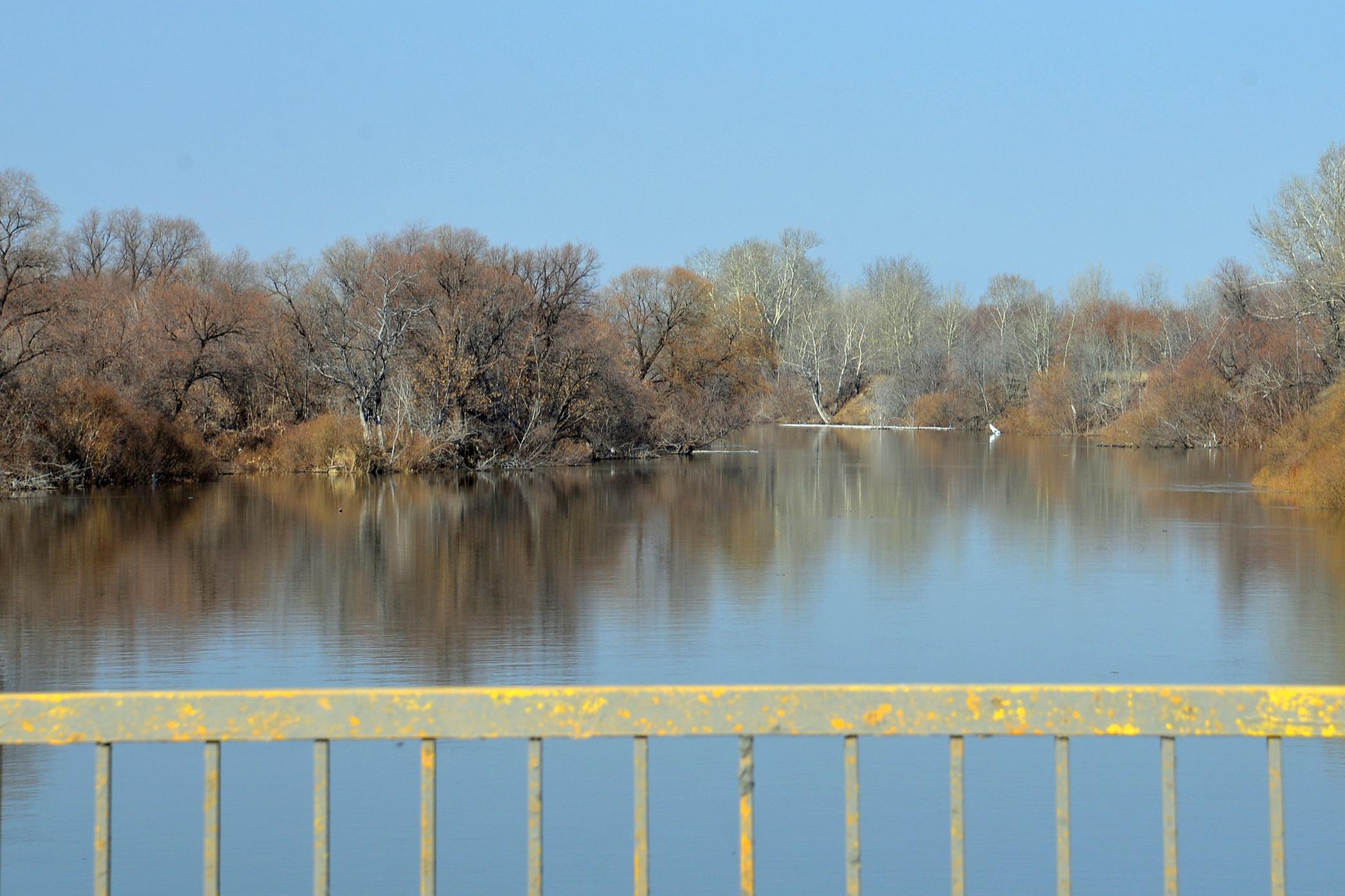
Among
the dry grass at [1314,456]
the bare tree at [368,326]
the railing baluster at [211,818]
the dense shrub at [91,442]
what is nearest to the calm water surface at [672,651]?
the dry grass at [1314,456]

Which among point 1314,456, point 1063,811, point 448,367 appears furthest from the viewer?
point 448,367

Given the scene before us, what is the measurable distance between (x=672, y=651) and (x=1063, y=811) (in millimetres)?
9371

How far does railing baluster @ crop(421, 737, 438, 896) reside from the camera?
295 centimetres

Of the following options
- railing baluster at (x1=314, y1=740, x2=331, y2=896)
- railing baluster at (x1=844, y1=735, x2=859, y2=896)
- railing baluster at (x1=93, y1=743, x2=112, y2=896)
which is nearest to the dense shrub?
railing baluster at (x1=93, y1=743, x2=112, y2=896)

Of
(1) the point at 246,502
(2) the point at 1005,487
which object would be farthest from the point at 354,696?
(2) the point at 1005,487

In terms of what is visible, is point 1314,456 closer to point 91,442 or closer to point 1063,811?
point 91,442

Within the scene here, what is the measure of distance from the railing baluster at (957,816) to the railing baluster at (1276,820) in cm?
63

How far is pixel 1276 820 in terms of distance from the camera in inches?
117

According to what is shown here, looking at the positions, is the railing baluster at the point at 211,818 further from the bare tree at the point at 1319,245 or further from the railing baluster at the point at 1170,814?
the bare tree at the point at 1319,245

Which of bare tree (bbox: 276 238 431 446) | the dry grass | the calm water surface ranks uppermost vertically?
bare tree (bbox: 276 238 431 446)

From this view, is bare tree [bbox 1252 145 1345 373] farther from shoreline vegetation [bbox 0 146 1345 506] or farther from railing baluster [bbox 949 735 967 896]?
railing baluster [bbox 949 735 967 896]

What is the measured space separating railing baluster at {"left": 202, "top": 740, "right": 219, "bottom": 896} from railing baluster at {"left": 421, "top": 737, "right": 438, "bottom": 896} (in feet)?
1.39

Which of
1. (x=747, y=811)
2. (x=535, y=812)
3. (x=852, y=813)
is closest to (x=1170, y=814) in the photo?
(x=852, y=813)

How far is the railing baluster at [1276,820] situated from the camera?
2.93 meters
